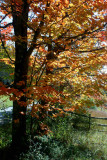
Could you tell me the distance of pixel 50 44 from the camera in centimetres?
395

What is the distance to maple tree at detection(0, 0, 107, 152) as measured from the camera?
3.12 metres

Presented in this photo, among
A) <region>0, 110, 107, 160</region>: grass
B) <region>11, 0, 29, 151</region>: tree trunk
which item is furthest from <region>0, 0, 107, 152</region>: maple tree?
<region>0, 110, 107, 160</region>: grass

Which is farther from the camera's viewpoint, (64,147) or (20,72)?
(64,147)

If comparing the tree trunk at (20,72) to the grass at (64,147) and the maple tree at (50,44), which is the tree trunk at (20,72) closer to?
the maple tree at (50,44)

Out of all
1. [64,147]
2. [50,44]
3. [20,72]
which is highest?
[50,44]

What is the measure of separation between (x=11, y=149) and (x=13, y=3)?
4349 millimetres

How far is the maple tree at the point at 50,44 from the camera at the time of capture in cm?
312

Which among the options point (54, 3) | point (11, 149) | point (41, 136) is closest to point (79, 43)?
point (54, 3)

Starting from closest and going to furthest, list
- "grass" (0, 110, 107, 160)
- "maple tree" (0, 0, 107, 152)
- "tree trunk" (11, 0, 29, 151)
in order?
1. "maple tree" (0, 0, 107, 152)
2. "tree trunk" (11, 0, 29, 151)
3. "grass" (0, 110, 107, 160)

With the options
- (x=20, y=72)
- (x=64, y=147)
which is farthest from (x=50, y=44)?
(x=64, y=147)

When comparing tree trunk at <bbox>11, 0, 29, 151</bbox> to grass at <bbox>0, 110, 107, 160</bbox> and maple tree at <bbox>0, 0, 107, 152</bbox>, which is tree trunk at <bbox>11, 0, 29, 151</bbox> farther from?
grass at <bbox>0, 110, 107, 160</bbox>

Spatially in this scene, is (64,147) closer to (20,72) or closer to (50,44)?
(20,72)

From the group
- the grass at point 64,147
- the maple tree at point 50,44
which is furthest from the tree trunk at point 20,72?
the grass at point 64,147

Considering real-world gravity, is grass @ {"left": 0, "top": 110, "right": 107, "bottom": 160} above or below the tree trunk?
below
